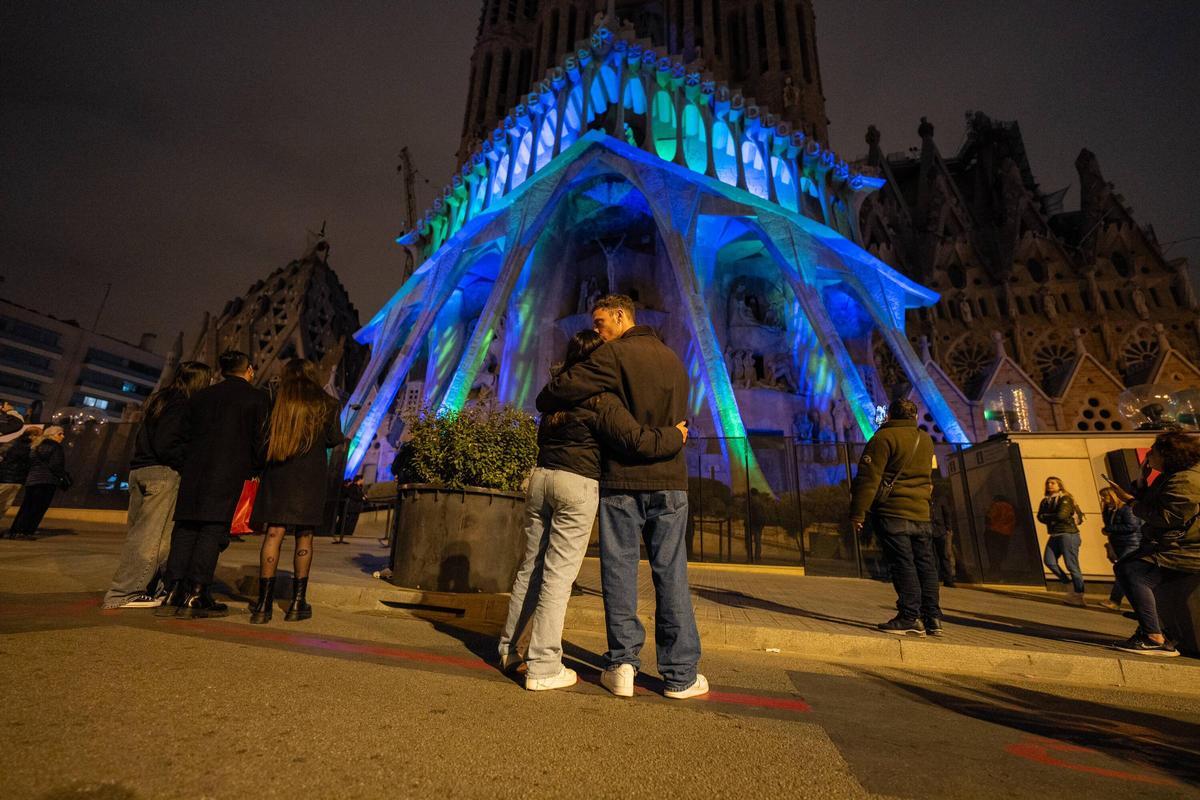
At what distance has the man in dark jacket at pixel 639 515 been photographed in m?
2.45

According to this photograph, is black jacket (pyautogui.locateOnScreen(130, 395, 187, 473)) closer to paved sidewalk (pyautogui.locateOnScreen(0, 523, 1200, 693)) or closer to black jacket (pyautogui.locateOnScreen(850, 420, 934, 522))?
paved sidewalk (pyautogui.locateOnScreen(0, 523, 1200, 693))

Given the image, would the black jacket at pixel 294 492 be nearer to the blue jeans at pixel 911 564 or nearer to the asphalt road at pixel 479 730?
the asphalt road at pixel 479 730

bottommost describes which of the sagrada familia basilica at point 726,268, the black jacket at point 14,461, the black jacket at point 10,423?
the black jacket at point 14,461

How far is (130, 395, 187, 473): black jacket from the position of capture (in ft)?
12.8

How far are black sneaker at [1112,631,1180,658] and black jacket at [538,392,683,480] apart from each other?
13.3 ft

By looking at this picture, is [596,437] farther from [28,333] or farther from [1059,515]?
[28,333]

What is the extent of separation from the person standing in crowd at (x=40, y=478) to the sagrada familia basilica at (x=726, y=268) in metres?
11.5

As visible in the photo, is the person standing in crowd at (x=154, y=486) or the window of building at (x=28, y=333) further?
the window of building at (x=28, y=333)

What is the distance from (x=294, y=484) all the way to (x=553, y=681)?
243cm

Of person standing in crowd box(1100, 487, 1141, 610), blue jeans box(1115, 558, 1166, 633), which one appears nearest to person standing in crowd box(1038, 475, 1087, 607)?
person standing in crowd box(1100, 487, 1141, 610)

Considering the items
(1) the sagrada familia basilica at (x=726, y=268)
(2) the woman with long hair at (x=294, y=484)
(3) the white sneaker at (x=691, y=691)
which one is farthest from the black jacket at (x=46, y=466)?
(1) the sagrada familia basilica at (x=726, y=268)

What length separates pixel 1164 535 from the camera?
3.88 metres

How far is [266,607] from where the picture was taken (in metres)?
3.48

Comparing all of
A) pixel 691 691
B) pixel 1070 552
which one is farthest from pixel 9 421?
pixel 1070 552
